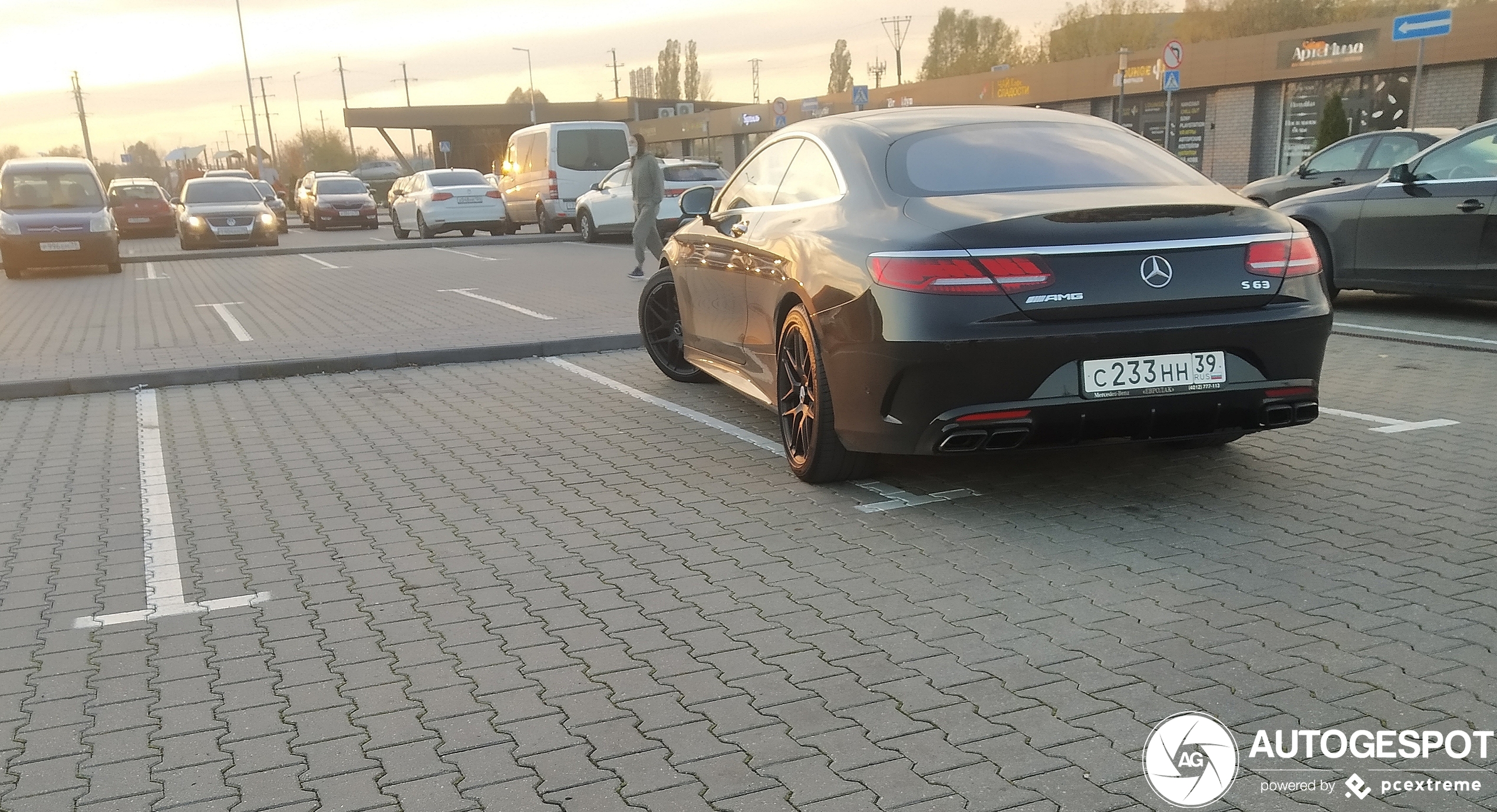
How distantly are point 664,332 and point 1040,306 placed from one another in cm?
400

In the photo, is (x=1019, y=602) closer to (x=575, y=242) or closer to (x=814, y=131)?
(x=814, y=131)

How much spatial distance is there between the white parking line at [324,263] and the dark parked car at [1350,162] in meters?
13.2

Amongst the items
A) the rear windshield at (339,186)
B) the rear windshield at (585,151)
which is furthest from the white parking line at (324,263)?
the rear windshield at (339,186)

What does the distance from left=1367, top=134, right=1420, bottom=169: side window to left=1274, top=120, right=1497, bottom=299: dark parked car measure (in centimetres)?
472

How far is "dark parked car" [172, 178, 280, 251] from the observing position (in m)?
24.6

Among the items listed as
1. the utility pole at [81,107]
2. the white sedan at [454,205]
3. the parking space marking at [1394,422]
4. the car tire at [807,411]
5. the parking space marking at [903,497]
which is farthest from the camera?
the utility pole at [81,107]

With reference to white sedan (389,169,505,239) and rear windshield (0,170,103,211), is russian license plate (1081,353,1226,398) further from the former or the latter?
white sedan (389,169,505,239)

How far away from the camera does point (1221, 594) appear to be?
3957 millimetres

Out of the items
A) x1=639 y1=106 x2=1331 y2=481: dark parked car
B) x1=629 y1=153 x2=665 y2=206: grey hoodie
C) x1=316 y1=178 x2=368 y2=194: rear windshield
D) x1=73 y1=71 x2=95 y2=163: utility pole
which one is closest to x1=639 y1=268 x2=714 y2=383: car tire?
x1=639 y1=106 x2=1331 y2=481: dark parked car

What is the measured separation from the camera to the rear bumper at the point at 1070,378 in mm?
4469

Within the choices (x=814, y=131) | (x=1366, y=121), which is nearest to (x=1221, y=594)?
(x=814, y=131)

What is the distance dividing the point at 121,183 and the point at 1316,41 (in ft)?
106

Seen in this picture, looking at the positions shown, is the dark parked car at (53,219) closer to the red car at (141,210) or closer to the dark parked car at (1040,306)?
the red car at (141,210)

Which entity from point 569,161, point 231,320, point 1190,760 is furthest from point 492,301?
point 569,161
